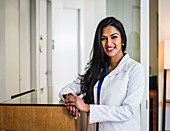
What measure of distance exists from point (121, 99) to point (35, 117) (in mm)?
523

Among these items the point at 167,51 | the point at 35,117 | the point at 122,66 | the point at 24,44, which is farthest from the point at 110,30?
the point at 24,44

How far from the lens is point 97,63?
1528 millimetres

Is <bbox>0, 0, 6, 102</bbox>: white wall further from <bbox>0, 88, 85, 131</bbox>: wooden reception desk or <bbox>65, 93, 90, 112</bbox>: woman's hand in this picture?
<bbox>65, 93, 90, 112</bbox>: woman's hand

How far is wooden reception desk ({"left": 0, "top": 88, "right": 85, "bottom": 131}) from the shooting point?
50.0 inches

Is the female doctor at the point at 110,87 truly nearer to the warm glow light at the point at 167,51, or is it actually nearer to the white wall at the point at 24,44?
the warm glow light at the point at 167,51

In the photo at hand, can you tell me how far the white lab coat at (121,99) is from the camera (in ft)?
4.11

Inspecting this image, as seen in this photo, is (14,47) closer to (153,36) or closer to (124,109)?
(124,109)

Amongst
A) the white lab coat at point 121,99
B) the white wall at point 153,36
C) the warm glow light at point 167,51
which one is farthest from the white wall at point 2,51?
the white wall at point 153,36

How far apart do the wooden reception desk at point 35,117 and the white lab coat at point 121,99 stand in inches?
6.3

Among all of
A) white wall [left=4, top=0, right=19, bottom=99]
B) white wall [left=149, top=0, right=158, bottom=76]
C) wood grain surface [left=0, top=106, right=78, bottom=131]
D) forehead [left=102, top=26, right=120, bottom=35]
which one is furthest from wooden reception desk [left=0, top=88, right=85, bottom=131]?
white wall [left=149, top=0, right=158, bottom=76]

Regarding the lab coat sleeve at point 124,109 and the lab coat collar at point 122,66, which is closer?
the lab coat sleeve at point 124,109

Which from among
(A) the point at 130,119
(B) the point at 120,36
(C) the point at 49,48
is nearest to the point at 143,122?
(A) the point at 130,119

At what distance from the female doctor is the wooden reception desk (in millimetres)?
73

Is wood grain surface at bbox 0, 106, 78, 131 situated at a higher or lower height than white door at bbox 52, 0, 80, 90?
lower
